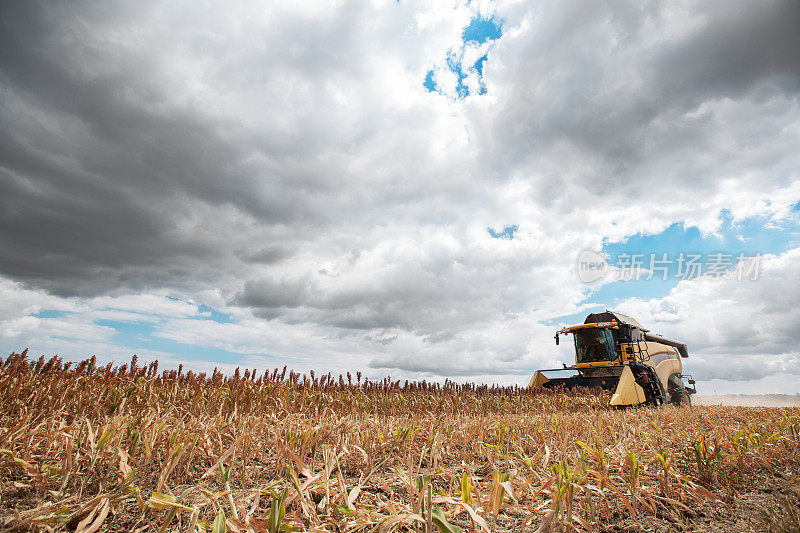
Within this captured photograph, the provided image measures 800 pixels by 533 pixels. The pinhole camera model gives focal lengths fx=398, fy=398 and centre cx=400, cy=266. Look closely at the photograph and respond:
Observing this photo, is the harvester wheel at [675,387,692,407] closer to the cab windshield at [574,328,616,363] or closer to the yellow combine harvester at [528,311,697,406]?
the yellow combine harvester at [528,311,697,406]

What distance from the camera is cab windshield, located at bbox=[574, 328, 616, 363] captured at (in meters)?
16.3

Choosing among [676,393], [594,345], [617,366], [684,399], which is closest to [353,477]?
[617,366]

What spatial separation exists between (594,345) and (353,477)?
1571 cm

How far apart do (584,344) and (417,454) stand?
48.6 ft

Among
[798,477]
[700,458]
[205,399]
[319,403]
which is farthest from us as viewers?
[319,403]

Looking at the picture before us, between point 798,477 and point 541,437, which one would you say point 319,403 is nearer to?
point 541,437

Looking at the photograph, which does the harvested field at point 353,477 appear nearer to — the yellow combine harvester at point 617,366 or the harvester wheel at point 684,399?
the yellow combine harvester at point 617,366

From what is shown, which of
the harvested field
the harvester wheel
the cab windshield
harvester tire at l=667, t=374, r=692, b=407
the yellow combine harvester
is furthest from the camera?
harvester tire at l=667, t=374, r=692, b=407

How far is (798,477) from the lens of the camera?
3711mm

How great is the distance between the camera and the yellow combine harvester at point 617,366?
13.2 m

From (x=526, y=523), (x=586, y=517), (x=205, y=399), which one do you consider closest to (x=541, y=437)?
(x=586, y=517)

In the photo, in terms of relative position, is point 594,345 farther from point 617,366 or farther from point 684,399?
point 684,399

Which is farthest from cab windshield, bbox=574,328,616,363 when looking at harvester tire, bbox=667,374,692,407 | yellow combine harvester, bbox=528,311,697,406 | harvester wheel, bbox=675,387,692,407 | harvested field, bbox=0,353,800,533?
harvested field, bbox=0,353,800,533

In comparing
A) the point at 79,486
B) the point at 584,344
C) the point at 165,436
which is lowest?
the point at 79,486
